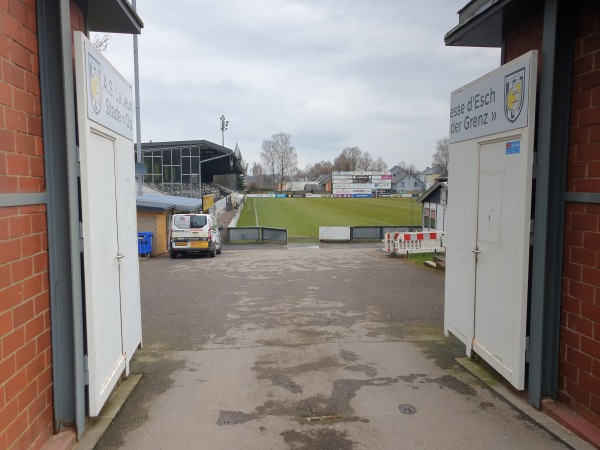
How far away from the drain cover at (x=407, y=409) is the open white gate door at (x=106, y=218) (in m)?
2.81

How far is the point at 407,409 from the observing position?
464 cm

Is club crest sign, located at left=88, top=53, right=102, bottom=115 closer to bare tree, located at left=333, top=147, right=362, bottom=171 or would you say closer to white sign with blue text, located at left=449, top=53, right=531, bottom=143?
white sign with blue text, located at left=449, top=53, right=531, bottom=143

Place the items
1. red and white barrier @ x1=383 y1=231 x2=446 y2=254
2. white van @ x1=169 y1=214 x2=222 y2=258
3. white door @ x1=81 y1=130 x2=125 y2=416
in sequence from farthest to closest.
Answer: red and white barrier @ x1=383 y1=231 x2=446 y2=254, white van @ x1=169 y1=214 x2=222 y2=258, white door @ x1=81 y1=130 x2=125 y2=416

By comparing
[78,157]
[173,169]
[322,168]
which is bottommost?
[78,157]

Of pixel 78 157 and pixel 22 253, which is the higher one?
pixel 78 157

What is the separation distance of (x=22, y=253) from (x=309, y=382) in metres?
3.19

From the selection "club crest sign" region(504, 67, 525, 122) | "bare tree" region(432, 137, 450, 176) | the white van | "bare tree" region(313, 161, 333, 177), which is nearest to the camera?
"club crest sign" region(504, 67, 525, 122)

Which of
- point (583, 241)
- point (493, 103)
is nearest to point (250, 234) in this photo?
point (493, 103)

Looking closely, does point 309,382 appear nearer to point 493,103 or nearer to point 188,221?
point 493,103

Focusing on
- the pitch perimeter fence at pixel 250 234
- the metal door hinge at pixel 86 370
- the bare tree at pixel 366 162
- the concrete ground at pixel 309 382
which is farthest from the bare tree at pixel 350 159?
the metal door hinge at pixel 86 370

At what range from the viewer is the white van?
782 inches

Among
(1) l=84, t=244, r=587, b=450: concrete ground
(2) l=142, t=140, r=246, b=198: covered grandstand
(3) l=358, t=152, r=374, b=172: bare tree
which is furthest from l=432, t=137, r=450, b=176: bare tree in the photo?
(1) l=84, t=244, r=587, b=450: concrete ground

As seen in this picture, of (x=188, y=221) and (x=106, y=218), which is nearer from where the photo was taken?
(x=106, y=218)

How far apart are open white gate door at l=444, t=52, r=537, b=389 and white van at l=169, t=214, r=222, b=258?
14.8 m
